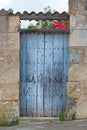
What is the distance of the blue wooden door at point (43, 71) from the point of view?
30.9ft

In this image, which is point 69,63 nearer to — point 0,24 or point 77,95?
point 77,95

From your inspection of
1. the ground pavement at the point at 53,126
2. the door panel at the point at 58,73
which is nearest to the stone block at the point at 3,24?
the door panel at the point at 58,73

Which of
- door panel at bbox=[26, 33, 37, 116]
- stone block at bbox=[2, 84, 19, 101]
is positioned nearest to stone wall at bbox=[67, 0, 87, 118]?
door panel at bbox=[26, 33, 37, 116]

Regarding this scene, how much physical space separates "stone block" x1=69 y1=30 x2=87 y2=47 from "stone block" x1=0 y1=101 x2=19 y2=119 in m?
1.77

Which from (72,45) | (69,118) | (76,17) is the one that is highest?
(76,17)

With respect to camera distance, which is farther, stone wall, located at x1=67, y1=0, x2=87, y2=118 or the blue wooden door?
the blue wooden door

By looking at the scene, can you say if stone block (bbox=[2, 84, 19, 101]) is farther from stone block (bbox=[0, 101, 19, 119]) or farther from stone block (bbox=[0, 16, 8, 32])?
stone block (bbox=[0, 16, 8, 32])

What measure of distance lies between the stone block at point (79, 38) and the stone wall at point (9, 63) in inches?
46.7

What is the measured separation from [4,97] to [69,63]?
5.17ft

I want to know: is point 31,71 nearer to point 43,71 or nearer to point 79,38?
point 43,71

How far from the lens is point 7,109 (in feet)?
30.0

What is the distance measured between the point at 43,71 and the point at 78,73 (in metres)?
0.79

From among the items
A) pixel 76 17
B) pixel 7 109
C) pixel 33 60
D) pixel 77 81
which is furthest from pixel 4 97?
pixel 76 17

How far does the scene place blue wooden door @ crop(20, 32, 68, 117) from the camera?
9.42 metres
